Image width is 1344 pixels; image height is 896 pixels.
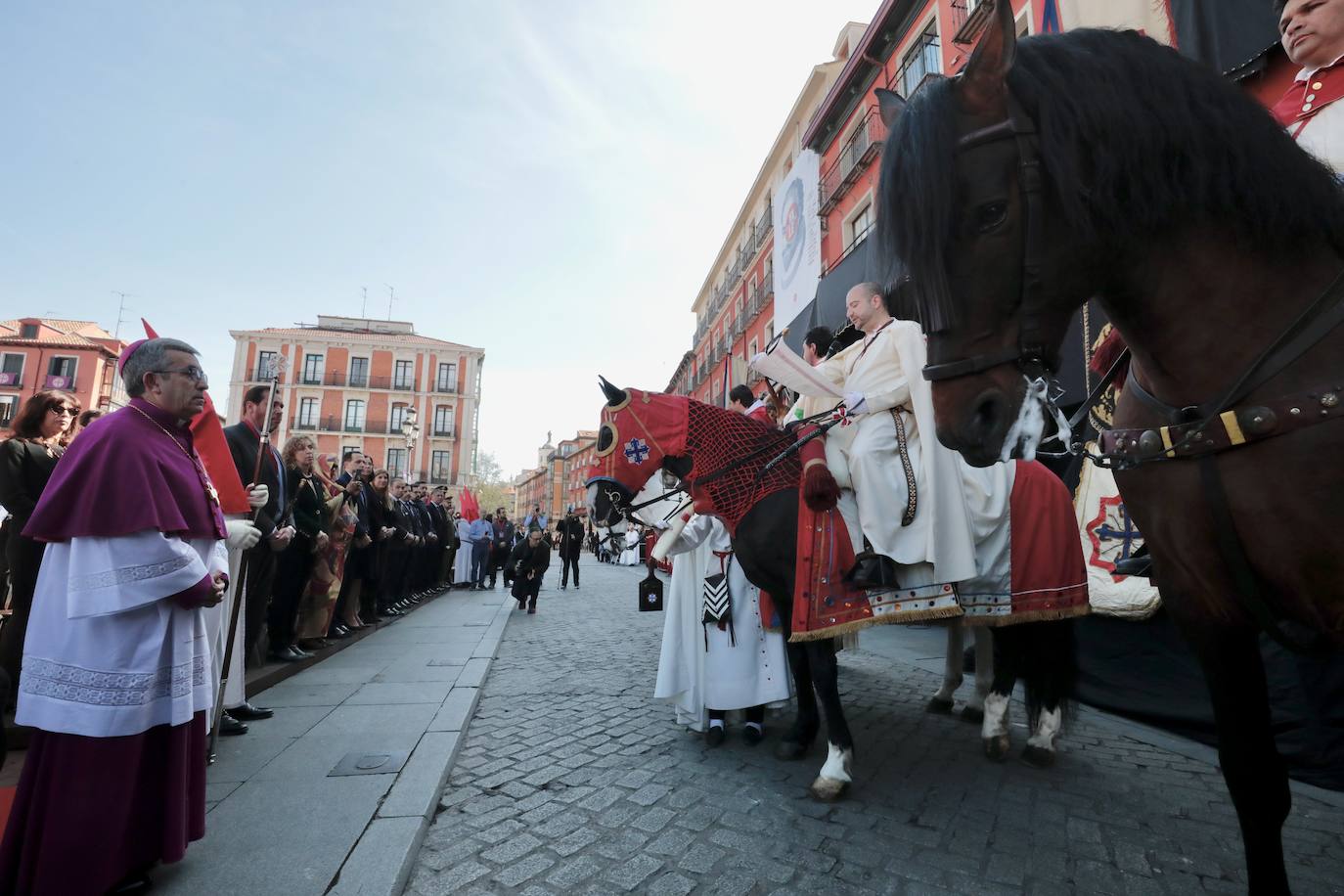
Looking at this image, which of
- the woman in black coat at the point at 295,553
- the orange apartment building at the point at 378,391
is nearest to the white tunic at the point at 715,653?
the woman in black coat at the point at 295,553

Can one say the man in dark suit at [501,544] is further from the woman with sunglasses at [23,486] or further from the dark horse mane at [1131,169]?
the dark horse mane at [1131,169]

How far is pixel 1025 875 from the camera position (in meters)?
2.22

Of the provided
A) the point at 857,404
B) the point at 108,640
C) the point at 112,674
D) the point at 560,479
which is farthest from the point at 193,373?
the point at 560,479

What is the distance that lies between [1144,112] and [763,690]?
3471mm

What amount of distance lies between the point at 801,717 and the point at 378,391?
52.2 m

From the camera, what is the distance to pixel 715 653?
3990 millimetres

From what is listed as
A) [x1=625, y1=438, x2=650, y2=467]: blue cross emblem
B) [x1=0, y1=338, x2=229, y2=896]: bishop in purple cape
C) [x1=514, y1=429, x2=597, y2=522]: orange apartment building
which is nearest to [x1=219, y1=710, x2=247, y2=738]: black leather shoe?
[x1=0, y1=338, x2=229, y2=896]: bishop in purple cape

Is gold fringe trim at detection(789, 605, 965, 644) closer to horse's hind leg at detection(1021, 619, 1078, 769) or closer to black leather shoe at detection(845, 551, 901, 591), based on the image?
black leather shoe at detection(845, 551, 901, 591)

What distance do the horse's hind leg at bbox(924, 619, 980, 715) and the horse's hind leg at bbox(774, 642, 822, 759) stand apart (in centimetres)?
148

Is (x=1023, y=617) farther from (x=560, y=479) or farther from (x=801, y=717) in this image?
(x=560, y=479)

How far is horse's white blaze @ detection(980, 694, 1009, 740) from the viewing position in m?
3.56

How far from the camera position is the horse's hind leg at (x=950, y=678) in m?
4.59

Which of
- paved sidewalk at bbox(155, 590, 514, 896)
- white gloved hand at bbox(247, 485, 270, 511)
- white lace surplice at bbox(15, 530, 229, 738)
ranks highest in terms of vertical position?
white gloved hand at bbox(247, 485, 270, 511)

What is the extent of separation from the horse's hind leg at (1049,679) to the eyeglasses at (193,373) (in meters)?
4.52
